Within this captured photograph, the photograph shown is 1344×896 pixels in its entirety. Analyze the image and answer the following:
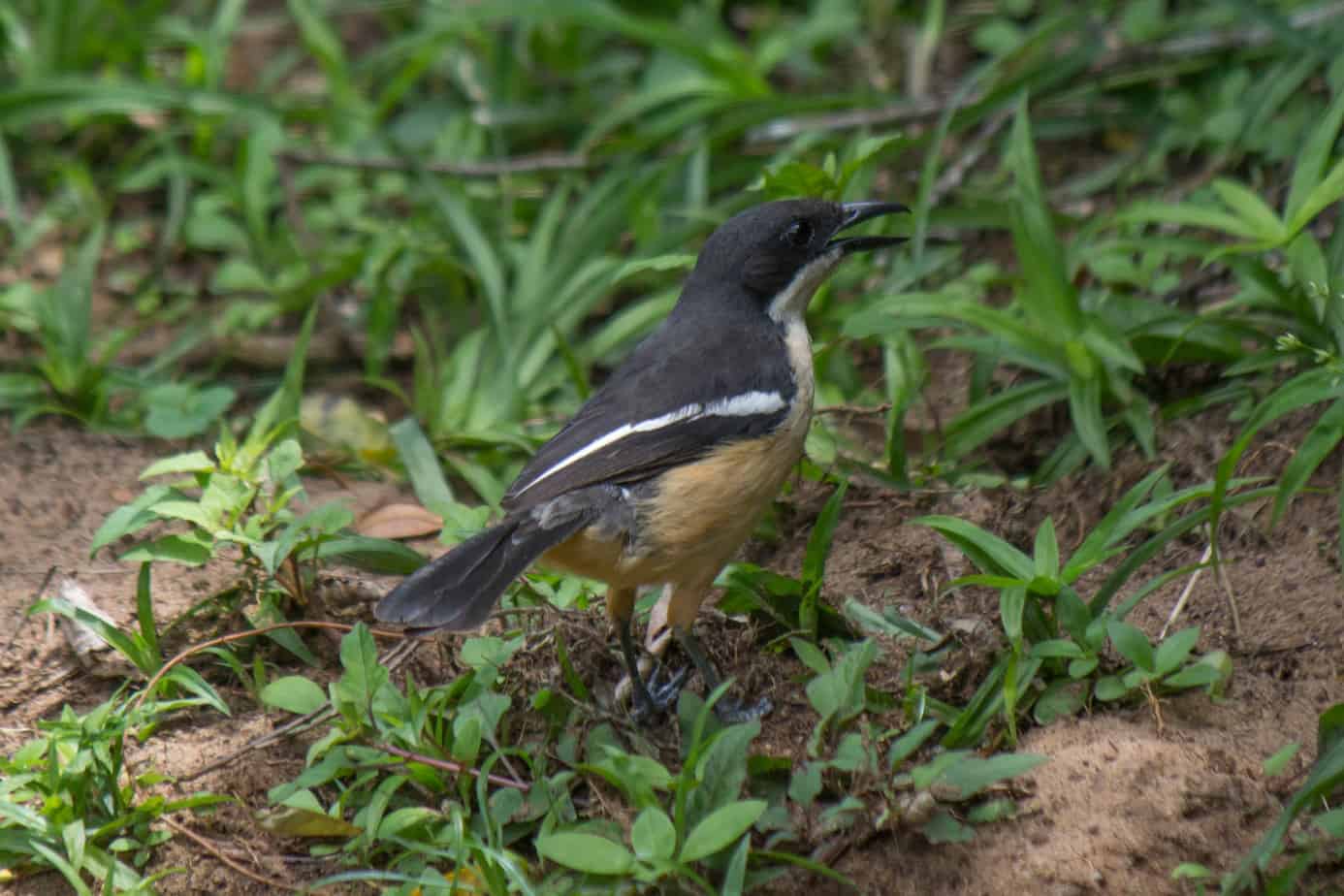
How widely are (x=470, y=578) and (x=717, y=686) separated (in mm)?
836

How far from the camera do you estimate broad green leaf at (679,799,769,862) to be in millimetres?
3371

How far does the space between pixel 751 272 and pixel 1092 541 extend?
4.67 ft

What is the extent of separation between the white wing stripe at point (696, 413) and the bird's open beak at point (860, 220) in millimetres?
755

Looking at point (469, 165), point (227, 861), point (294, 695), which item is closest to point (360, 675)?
point (294, 695)

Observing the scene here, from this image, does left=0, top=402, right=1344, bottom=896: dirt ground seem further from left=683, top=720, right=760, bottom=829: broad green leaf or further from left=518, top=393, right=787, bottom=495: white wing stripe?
left=518, top=393, right=787, bottom=495: white wing stripe

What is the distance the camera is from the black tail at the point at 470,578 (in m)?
3.78

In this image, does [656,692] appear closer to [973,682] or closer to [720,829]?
[973,682]

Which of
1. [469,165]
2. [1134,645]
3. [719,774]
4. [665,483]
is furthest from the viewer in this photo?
[469,165]

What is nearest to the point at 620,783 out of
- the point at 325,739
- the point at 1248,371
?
the point at 325,739

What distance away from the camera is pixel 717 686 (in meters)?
4.29

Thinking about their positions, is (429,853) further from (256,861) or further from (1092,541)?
(1092,541)

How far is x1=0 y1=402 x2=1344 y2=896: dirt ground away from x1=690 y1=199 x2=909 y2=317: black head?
712mm

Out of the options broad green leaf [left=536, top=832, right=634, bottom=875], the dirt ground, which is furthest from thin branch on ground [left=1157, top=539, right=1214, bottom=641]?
broad green leaf [left=536, top=832, right=634, bottom=875]

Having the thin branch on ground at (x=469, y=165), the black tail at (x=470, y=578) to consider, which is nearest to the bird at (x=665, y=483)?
the black tail at (x=470, y=578)
